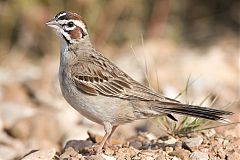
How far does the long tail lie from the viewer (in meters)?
6.11

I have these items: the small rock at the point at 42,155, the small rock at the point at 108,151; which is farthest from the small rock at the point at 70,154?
the small rock at the point at 108,151

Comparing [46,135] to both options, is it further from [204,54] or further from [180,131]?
[204,54]

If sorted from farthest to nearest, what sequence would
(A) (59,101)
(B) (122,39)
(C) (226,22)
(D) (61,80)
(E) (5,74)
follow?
(C) (226,22) < (B) (122,39) < (E) (5,74) < (A) (59,101) < (D) (61,80)

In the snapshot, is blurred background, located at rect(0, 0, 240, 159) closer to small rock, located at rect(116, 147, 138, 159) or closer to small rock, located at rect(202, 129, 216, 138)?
small rock, located at rect(202, 129, 216, 138)

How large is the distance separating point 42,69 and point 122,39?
5.60ft

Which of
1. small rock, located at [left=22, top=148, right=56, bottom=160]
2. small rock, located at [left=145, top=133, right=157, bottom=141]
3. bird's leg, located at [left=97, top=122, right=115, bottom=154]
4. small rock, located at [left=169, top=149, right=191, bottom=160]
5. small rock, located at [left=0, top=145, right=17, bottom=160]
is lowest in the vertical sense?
small rock, located at [left=169, top=149, right=191, bottom=160]

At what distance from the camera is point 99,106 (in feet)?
21.5

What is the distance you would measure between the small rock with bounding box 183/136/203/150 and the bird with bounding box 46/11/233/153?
0.83 feet

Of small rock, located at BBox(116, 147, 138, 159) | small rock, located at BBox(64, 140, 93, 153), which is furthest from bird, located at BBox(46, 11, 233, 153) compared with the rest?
small rock, located at BBox(64, 140, 93, 153)

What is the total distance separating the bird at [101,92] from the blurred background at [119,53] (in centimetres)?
195

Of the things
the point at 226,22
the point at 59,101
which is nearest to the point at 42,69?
the point at 59,101

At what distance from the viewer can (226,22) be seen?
13602 mm

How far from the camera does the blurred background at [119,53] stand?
9.34m

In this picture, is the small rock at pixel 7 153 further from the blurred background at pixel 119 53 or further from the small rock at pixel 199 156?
A: the small rock at pixel 199 156
